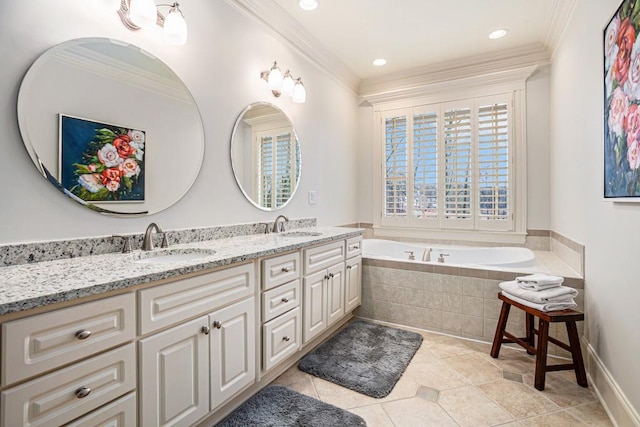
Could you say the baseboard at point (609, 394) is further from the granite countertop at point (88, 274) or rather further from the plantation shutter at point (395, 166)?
the plantation shutter at point (395, 166)

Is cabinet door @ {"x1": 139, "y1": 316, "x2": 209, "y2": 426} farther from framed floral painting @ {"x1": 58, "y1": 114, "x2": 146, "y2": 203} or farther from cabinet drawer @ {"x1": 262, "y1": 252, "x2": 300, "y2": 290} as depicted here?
framed floral painting @ {"x1": 58, "y1": 114, "x2": 146, "y2": 203}


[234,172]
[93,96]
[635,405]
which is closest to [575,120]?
[635,405]

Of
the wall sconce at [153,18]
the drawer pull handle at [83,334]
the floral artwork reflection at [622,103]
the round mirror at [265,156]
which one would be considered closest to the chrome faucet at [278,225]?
the round mirror at [265,156]

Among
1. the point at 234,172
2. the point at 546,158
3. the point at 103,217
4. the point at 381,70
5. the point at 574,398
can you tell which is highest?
the point at 381,70

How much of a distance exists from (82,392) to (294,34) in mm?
2805

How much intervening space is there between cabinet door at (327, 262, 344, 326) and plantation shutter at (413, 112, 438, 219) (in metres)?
1.72

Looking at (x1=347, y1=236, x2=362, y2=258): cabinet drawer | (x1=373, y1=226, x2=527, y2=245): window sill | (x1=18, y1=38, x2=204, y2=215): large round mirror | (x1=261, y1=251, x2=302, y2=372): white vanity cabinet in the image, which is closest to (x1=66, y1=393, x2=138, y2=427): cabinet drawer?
(x1=261, y1=251, x2=302, y2=372): white vanity cabinet

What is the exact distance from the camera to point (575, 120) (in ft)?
7.47

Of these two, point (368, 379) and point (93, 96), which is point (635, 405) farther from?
point (93, 96)

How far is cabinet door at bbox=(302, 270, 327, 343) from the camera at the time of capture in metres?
2.04

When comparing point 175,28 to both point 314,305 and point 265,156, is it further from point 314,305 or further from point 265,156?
point 314,305

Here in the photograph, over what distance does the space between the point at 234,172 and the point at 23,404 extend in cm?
158

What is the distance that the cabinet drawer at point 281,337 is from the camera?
1704 mm

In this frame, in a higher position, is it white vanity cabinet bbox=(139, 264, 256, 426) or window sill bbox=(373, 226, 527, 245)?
window sill bbox=(373, 226, 527, 245)
